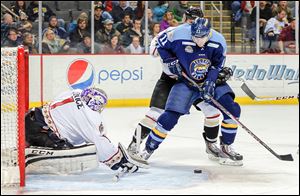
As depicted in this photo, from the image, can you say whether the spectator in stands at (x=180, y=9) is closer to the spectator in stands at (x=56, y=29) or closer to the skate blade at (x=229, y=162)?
the spectator in stands at (x=56, y=29)

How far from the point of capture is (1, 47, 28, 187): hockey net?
3.47 metres

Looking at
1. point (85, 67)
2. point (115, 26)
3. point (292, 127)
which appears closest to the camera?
point (292, 127)

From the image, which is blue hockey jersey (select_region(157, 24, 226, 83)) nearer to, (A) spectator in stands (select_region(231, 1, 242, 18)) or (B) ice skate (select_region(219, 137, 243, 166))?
(B) ice skate (select_region(219, 137, 243, 166))

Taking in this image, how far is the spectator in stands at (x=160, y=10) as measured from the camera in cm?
883

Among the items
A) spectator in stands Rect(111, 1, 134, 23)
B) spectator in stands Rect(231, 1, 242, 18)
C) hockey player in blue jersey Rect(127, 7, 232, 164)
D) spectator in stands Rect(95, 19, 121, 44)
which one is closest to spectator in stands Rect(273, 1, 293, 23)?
spectator in stands Rect(231, 1, 242, 18)

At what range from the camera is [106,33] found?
848 centimetres

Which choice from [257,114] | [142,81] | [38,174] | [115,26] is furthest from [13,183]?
[115,26]

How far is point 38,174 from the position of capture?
3.86 m

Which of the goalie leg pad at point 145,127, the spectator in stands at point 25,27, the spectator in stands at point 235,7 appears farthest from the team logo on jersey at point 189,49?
the spectator in stands at point 235,7

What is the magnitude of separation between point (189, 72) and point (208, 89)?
0.18m

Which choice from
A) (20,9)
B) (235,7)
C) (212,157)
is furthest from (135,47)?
(212,157)

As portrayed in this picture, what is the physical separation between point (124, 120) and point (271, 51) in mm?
2817

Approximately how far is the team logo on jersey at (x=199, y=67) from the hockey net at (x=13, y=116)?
108 centimetres

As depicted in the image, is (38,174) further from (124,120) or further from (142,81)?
(142,81)
